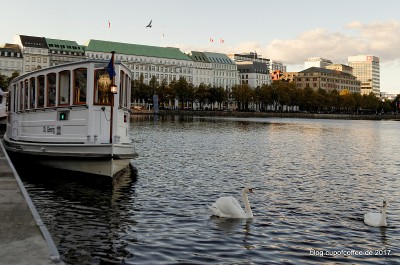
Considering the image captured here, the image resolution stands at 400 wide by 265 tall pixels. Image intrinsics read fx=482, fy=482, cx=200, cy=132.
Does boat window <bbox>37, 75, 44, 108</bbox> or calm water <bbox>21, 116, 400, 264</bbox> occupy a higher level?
boat window <bbox>37, 75, 44, 108</bbox>

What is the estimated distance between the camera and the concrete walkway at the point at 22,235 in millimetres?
9684

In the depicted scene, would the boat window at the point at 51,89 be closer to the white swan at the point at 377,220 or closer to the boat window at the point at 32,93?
the boat window at the point at 32,93

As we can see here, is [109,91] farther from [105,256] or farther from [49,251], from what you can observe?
[49,251]

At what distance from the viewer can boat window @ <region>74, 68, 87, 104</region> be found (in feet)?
79.0

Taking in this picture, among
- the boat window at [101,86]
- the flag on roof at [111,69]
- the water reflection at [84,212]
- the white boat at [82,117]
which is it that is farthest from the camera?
the boat window at [101,86]

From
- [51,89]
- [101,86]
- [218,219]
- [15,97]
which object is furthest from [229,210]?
[15,97]

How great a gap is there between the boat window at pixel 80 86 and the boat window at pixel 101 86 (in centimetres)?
64

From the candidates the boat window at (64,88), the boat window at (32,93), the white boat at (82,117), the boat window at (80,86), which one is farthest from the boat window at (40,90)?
the boat window at (80,86)

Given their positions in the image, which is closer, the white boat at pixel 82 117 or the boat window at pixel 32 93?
the white boat at pixel 82 117

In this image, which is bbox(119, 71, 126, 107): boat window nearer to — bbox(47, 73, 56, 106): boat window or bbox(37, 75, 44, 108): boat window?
bbox(47, 73, 56, 106): boat window

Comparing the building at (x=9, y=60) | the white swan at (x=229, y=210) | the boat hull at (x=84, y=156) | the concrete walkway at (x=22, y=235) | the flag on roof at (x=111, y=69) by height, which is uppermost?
the building at (x=9, y=60)

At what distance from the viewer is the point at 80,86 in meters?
24.3

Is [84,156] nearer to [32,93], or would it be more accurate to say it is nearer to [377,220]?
[32,93]

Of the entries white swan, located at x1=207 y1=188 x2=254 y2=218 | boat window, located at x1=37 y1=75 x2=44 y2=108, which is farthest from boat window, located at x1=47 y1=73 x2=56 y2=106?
white swan, located at x1=207 y1=188 x2=254 y2=218
